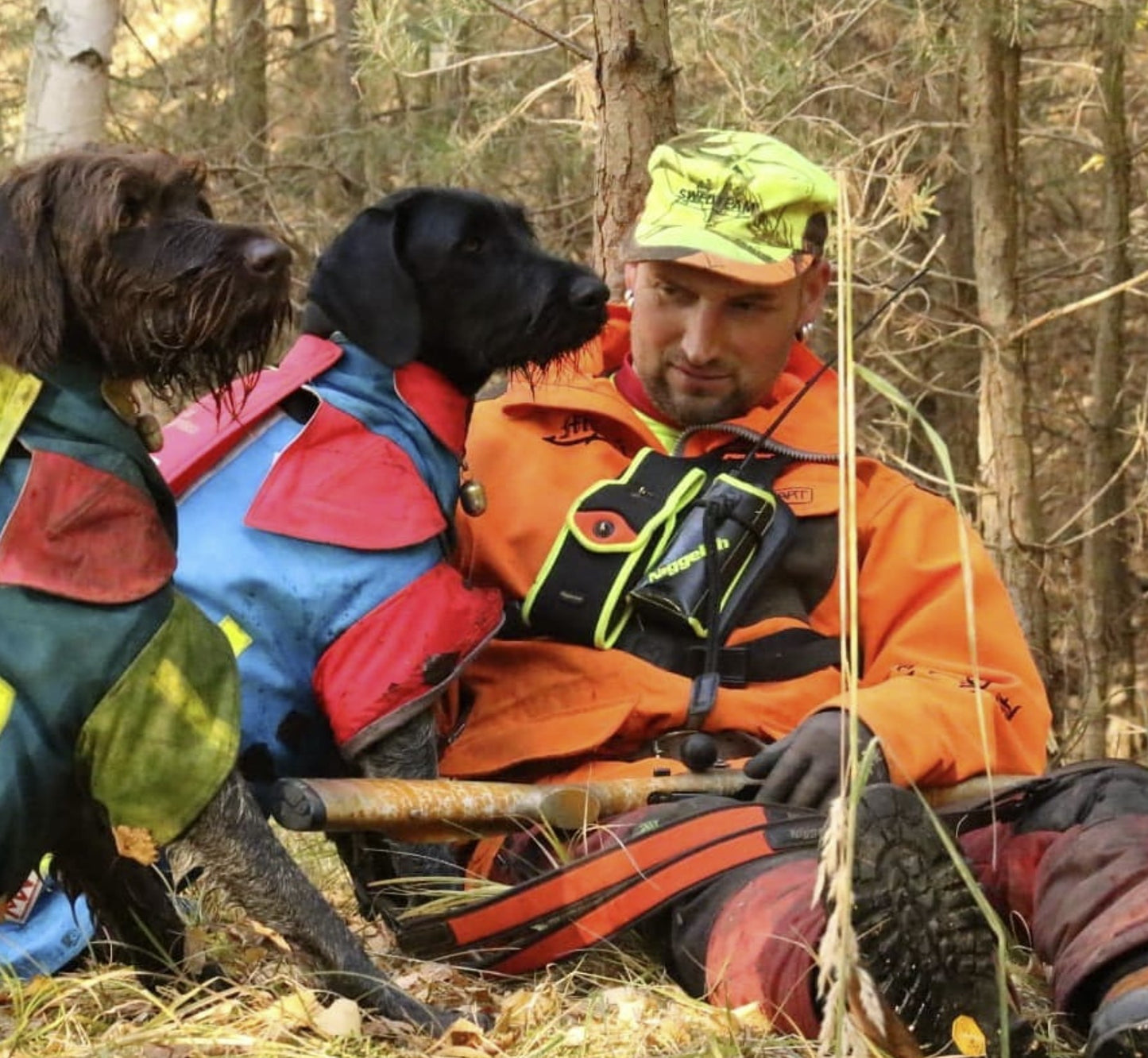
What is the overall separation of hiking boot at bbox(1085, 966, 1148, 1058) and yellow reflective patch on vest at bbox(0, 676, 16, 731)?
1.73 m

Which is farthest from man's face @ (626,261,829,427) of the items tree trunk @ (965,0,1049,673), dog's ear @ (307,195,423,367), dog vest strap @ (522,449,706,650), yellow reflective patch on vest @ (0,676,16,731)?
tree trunk @ (965,0,1049,673)

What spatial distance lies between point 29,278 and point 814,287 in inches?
84.5

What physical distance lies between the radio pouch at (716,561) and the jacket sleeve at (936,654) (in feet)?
0.85

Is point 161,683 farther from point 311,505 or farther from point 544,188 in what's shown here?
point 544,188

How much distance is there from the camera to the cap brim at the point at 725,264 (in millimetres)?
4027

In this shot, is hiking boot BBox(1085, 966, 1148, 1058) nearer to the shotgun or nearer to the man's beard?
the shotgun

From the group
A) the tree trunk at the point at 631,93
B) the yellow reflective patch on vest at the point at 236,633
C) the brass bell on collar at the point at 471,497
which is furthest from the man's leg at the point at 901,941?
the tree trunk at the point at 631,93

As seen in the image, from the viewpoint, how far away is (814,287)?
172 inches

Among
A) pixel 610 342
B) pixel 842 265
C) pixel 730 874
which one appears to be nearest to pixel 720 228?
pixel 610 342

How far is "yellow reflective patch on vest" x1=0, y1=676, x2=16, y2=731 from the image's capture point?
8.74 ft

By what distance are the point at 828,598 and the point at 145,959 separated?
67.0 inches

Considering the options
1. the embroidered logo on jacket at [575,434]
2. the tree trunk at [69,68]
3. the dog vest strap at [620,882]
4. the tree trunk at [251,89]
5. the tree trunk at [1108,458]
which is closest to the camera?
the dog vest strap at [620,882]

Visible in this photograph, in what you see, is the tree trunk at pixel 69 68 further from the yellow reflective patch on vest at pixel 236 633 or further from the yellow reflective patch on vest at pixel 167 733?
the yellow reflective patch on vest at pixel 167 733

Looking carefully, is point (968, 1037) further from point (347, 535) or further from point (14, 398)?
point (14, 398)
